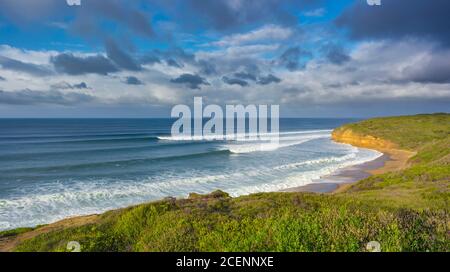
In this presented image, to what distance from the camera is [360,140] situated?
265 ft

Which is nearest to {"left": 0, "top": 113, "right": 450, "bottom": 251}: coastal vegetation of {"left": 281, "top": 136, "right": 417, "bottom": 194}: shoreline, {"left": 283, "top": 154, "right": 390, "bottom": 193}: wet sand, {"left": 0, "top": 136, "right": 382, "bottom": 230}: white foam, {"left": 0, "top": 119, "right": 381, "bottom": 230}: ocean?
{"left": 0, "top": 136, "right": 382, "bottom": 230}: white foam

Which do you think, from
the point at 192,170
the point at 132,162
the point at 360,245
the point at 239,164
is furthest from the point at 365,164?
the point at 360,245

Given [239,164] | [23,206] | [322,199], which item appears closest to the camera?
[322,199]

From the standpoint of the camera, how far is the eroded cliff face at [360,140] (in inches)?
2867

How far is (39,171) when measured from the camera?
3697 centimetres

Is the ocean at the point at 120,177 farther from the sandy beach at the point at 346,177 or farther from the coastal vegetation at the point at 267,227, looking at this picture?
the coastal vegetation at the point at 267,227

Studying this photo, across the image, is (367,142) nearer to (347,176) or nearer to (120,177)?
(347,176)

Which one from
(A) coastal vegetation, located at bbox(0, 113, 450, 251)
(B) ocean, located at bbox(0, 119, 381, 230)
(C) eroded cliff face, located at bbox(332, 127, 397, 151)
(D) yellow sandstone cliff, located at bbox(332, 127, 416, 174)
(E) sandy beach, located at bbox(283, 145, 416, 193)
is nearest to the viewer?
(A) coastal vegetation, located at bbox(0, 113, 450, 251)

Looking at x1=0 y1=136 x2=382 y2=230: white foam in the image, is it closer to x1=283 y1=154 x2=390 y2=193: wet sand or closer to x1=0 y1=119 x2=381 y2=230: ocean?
x1=0 y1=119 x2=381 y2=230: ocean

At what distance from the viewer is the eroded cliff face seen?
72812 mm

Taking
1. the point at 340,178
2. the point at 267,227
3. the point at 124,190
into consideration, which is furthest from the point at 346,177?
the point at 267,227
